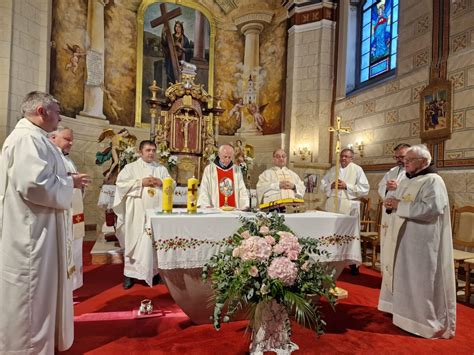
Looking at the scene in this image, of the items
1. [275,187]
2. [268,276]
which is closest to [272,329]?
[268,276]

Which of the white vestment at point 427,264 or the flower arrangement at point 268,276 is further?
the white vestment at point 427,264

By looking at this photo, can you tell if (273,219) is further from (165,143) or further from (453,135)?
(165,143)

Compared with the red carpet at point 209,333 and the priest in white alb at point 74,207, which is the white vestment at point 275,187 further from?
the priest in white alb at point 74,207

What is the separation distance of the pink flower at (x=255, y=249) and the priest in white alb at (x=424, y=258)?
1.95 metres

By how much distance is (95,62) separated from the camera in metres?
9.98

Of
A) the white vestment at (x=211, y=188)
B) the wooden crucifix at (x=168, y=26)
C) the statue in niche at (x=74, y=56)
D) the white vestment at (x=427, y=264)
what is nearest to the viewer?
the white vestment at (x=427, y=264)

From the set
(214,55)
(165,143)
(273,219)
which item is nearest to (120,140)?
(165,143)

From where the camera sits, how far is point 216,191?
15.3 ft

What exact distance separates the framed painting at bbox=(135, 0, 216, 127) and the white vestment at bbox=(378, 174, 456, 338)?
8.90m

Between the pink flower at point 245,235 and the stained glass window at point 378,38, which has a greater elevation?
the stained glass window at point 378,38

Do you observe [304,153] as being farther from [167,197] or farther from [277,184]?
[167,197]

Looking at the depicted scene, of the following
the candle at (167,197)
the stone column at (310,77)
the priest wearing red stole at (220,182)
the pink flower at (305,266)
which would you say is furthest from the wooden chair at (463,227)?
the stone column at (310,77)

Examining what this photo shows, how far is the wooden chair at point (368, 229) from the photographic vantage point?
6.48m

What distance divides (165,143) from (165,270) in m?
6.05
